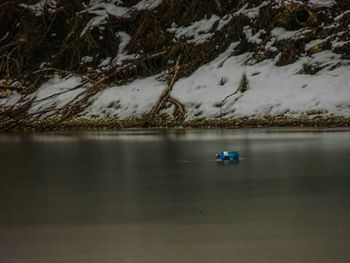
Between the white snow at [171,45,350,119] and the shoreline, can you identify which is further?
the white snow at [171,45,350,119]

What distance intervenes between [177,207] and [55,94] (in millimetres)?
14845

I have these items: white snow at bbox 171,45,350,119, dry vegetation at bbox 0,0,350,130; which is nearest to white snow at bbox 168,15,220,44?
dry vegetation at bbox 0,0,350,130

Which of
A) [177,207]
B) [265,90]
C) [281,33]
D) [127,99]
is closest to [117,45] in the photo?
[127,99]

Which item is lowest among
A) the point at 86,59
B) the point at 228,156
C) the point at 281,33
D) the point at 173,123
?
the point at 173,123

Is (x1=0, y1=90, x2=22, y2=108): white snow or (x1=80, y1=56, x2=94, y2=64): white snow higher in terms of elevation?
(x1=80, y1=56, x2=94, y2=64): white snow

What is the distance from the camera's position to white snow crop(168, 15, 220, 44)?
65.2 feet

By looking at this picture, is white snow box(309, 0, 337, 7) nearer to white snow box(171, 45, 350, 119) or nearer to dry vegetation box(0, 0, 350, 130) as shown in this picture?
dry vegetation box(0, 0, 350, 130)

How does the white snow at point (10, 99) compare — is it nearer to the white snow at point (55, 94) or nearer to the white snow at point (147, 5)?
the white snow at point (55, 94)

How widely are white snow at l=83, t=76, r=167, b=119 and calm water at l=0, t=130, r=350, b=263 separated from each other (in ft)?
26.2

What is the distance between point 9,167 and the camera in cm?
804

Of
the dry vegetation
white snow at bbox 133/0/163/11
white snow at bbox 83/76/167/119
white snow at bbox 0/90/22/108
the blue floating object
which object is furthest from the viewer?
white snow at bbox 133/0/163/11

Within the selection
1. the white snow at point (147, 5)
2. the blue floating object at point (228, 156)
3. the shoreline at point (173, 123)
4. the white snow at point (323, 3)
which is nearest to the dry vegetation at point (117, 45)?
the shoreline at point (173, 123)

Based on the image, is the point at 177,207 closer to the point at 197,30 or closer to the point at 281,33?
the point at 281,33

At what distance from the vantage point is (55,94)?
19.1 meters
